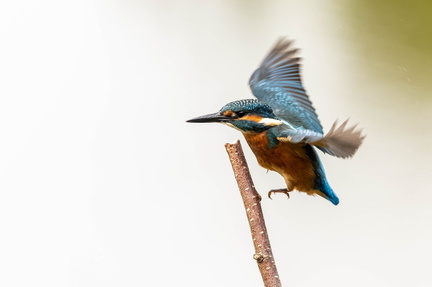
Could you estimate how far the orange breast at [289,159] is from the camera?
1.86 metres

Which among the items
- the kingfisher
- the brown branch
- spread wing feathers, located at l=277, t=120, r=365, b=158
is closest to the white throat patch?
the kingfisher

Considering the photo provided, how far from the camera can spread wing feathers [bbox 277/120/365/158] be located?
1559mm

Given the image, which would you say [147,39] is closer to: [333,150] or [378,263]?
[378,263]

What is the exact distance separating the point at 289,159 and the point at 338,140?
0.30 meters

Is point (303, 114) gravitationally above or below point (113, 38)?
below

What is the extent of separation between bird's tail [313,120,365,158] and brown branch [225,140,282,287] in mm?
214

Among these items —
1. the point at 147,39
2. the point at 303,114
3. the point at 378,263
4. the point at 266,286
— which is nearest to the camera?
the point at 266,286

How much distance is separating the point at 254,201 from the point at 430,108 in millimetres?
2960

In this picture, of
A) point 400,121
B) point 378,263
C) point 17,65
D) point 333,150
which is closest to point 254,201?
point 333,150

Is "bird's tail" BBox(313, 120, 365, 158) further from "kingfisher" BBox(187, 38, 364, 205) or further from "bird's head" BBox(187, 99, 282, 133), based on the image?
"bird's head" BBox(187, 99, 282, 133)

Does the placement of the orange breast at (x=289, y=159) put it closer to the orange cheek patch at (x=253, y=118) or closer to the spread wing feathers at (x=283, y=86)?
the orange cheek patch at (x=253, y=118)

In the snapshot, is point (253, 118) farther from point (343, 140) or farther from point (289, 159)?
point (343, 140)

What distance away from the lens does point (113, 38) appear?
467 cm

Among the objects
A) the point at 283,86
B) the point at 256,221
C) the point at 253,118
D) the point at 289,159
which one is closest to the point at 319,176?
the point at 289,159
